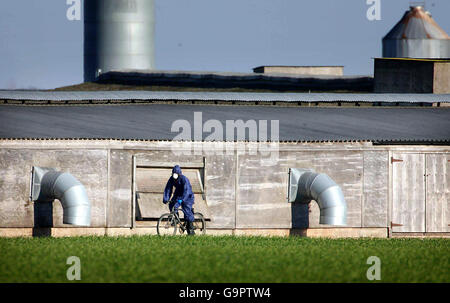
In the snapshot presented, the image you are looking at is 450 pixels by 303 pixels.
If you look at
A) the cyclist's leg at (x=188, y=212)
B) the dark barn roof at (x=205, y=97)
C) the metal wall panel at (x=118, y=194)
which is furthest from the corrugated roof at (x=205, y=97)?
the cyclist's leg at (x=188, y=212)

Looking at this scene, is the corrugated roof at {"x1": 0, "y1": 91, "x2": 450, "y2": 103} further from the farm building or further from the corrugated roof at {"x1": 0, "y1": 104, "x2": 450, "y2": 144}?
the farm building

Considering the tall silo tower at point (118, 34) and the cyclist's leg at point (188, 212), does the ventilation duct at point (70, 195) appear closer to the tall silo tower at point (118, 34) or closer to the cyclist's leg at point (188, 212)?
the cyclist's leg at point (188, 212)

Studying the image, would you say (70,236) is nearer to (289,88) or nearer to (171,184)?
(171,184)

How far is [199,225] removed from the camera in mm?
29578

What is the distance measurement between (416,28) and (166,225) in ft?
167

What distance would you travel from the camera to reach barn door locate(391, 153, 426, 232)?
3103cm

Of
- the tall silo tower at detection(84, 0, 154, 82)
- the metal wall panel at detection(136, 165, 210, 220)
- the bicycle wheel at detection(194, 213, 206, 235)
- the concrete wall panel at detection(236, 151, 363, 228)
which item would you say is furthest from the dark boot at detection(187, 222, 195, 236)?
the tall silo tower at detection(84, 0, 154, 82)

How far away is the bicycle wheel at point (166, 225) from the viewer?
28.2 meters

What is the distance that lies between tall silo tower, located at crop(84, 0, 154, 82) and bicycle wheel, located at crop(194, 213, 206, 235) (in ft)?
188

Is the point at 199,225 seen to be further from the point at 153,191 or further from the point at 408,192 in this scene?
the point at 408,192

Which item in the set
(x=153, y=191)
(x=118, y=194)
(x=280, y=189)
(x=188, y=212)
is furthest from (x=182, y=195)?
(x=280, y=189)

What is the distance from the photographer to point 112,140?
29188 millimetres
